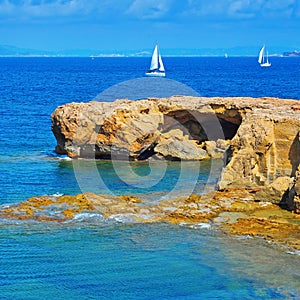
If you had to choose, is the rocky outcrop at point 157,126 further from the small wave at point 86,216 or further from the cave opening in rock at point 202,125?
the small wave at point 86,216

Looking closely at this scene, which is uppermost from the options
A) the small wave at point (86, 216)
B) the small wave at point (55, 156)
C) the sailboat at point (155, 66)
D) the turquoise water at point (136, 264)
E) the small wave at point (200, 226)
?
the sailboat at point (155, 66)

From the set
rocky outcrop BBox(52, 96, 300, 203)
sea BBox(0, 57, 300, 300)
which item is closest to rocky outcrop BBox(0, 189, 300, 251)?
sea BBox(0, 57, 300, 300)

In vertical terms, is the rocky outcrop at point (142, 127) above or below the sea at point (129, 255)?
above

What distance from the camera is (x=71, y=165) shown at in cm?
3366

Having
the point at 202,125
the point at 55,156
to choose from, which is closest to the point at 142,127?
the point at 202,125

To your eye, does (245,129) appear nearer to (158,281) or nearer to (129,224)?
(129,224)

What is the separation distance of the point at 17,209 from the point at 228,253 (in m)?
9.12

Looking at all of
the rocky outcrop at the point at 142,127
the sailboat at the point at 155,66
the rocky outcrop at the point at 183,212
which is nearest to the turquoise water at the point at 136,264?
the rocky outcrop at the point at 183,212

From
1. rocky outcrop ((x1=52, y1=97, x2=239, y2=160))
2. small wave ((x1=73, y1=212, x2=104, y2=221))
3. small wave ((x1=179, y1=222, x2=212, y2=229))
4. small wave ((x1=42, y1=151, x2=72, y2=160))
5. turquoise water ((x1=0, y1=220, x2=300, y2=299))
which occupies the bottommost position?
turquoise water ((x1=0, y1=220, x2=300, y2=299))

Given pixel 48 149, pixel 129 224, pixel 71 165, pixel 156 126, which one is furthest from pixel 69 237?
pixel 48 149

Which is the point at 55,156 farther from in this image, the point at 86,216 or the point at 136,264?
the point at 136,264

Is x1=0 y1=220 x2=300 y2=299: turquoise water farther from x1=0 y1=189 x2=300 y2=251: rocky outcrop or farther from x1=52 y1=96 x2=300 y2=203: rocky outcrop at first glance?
x1=52 y1=96 x2=300 y2=203: rocky outcrop

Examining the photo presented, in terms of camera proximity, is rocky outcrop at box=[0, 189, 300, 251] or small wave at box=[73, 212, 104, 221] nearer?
rocky outcrop at box=[0, 189, 300, 251]

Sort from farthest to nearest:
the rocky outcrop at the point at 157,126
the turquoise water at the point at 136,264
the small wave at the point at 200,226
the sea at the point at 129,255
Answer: the rocky outcrop at the point at 157,126
the small wave at the point at 200,226
the sea at the point at 129,255
the turquoise water at the point at 136,264
